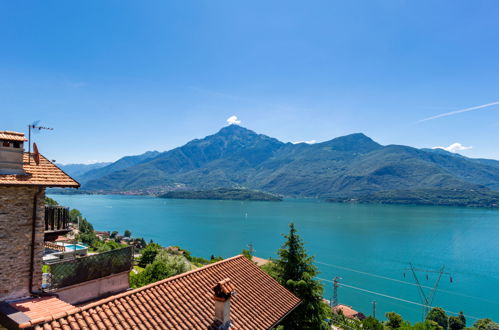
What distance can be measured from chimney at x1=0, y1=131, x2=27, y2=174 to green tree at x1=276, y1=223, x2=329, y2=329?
10976 millimetres

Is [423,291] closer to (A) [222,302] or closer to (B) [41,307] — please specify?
(A) [222,302]

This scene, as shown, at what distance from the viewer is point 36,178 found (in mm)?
7609

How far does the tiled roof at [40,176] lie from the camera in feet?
23.4

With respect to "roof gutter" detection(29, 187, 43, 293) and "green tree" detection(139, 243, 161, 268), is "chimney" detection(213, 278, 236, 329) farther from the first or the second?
"green tree" detection(139, 243, 161, 268)

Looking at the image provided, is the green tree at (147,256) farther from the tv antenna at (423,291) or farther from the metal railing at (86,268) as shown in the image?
the tv antenna at (423,291)

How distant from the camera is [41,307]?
7000 mm

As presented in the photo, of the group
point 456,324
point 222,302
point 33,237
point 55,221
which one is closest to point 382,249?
point 456,324

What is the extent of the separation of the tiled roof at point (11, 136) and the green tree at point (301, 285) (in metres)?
11.4

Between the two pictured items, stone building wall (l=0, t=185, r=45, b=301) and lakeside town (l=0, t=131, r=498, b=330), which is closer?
lakeside town (l=0, t=131, r=498, b=330)

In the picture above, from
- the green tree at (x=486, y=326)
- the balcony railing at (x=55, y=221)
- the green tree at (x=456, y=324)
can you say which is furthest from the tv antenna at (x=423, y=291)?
the balcony railing at (x=55, y=221)

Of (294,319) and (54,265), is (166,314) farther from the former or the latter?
(294,319)

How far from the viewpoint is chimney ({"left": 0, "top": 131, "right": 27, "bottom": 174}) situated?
7.19m

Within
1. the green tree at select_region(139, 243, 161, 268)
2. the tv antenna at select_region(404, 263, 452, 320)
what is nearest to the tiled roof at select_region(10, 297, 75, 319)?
the green tree at select_region(139, 243, 161, 268)

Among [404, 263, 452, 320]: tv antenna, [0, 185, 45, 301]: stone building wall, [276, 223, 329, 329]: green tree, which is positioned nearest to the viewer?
[0, 185, 45, 301]: stone building wall
